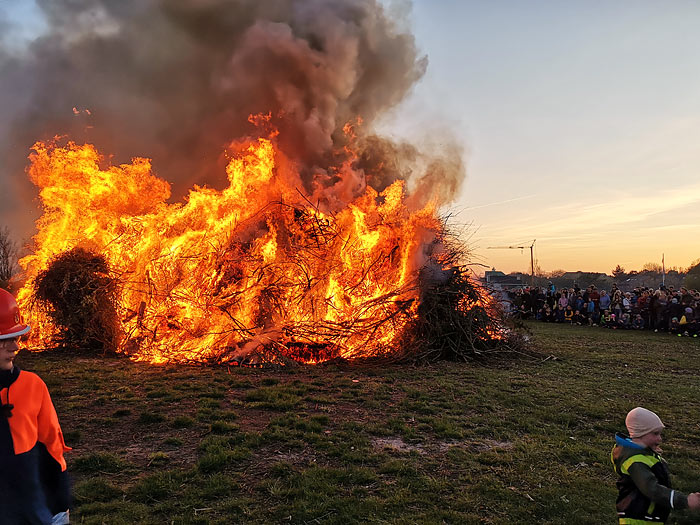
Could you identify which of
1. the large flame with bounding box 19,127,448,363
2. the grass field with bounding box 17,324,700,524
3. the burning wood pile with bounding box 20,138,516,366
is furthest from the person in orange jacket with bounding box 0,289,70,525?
the large flame with bounding box 19,127,448,363

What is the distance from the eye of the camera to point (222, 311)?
33.1ft

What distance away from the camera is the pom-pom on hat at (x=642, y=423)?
8.41 feet

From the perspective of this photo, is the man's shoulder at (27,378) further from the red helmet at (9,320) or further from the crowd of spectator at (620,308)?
the crowd of spectator at (620,308)

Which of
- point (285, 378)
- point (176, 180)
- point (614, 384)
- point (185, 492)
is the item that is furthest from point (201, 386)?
point (176, 180)

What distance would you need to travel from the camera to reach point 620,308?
18.3 m

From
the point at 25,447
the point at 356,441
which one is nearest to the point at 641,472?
the point at 25,447

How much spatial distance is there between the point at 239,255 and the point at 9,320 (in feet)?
28.5

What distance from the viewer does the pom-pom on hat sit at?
256 cm

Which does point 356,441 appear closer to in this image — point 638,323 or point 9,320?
point 9,320

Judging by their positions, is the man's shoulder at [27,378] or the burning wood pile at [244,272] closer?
the man's shoulder at [27,378]

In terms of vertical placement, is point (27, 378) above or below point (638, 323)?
above

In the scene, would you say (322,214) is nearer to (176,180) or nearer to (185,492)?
(176,180)

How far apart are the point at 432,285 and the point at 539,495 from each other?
6.56 metres

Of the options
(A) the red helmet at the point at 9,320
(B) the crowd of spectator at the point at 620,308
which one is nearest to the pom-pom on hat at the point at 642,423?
(A) the red helmet at the point at 9,320
